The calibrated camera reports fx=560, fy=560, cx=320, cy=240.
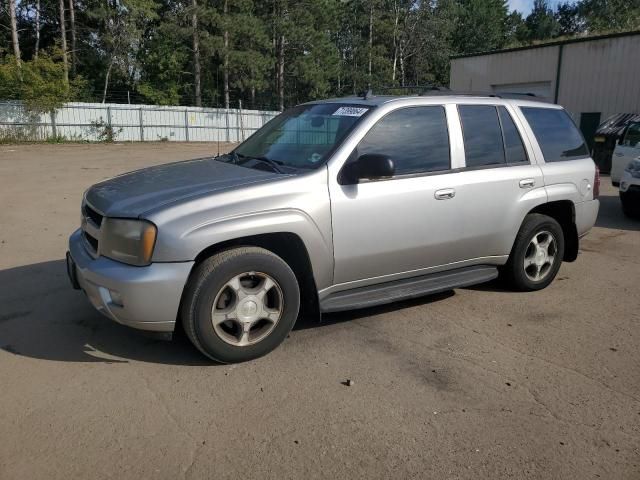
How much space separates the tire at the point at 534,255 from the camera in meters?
5.05

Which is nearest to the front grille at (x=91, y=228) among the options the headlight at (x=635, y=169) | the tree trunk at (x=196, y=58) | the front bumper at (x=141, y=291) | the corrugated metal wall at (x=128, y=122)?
the front bumper at (x=141, y=291)

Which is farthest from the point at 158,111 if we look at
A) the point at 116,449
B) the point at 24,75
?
the point at 116,449

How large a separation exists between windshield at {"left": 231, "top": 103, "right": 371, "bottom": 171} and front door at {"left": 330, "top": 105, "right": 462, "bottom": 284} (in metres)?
0.22

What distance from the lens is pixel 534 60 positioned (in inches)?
983

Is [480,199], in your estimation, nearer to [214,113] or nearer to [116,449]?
Answer: [116,449]

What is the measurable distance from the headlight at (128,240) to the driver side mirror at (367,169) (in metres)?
1.36

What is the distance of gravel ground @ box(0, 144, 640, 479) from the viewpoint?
2748mm

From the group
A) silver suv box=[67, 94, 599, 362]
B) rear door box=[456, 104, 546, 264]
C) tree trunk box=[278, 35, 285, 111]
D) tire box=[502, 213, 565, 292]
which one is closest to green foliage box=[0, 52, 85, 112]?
tree trunk box=[278, 35, 285, 111]

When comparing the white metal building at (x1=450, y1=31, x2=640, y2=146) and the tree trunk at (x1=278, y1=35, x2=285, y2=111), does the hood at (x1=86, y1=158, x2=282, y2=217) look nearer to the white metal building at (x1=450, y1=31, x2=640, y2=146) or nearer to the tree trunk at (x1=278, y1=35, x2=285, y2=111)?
the white metal building at (x1=450, y1=31, x2=640, y2=146)

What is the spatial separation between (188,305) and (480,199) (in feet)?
8.28

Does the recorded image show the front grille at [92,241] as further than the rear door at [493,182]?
No

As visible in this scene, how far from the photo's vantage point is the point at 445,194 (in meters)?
4.39

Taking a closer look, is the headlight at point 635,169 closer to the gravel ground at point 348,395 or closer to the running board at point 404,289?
the gravel ground at point 348,395

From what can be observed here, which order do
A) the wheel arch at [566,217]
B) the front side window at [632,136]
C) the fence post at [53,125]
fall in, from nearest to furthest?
the wheel arch at [566,217] < the front side window at [632,136] < the fence post at [53,125]
